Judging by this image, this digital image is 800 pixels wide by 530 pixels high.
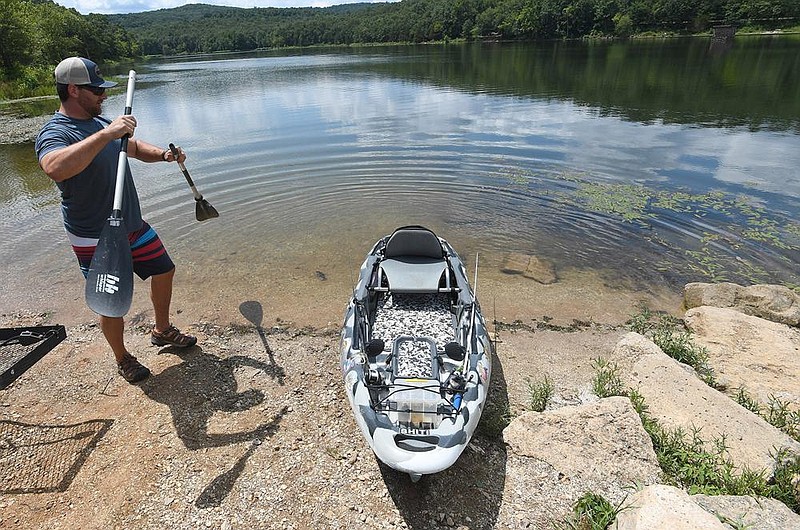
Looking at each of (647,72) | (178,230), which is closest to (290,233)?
(178,230)

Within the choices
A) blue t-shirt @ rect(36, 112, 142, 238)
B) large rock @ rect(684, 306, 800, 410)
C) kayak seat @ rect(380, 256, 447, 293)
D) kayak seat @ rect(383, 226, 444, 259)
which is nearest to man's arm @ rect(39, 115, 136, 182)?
blue t-shirt @ rect(36, 112, 142, 238)

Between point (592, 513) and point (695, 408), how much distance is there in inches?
68.6

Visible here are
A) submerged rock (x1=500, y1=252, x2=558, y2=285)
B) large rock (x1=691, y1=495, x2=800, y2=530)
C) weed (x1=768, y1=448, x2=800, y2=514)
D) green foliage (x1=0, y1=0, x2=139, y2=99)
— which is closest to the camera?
large rock (x1=691, y1=495, x2=800, y2=530)

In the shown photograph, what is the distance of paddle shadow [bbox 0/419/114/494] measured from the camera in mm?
3906

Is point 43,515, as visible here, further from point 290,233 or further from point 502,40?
point 502,40

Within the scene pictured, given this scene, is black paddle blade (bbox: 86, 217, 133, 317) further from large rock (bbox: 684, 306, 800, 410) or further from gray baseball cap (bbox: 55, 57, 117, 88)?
large rock (bbox: 684, 306, 800, 410)

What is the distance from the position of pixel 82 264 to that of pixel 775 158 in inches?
730

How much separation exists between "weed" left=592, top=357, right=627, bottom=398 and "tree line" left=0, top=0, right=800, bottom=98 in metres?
43.0

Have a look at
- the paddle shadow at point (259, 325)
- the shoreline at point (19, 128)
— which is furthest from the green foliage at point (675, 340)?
the shoreline at point (19, 128)

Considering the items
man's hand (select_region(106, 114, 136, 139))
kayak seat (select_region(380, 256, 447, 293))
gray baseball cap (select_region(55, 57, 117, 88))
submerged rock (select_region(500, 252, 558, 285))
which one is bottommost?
submerged rock (select_region(500, 252, 558, 285))

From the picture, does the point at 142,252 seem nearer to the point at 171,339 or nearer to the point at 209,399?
the point at 171,339

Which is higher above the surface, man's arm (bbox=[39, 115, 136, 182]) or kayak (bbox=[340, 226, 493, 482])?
man's arm (bbox=[39, 115, 136, 182])

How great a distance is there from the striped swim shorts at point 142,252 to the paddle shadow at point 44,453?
1.63 m

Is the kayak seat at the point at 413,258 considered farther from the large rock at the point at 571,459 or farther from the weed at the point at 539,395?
the large rock at the point at 571,459
